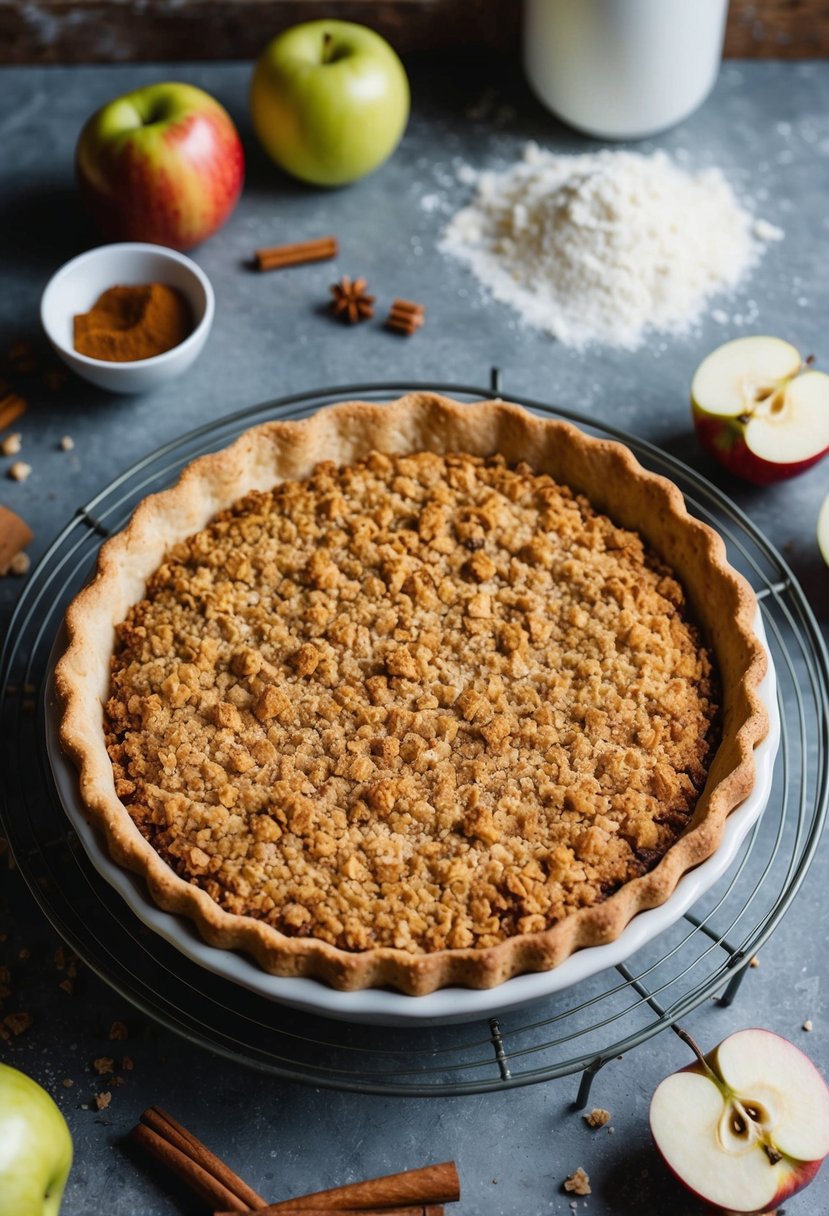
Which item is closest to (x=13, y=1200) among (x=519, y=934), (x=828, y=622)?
(x=519, y=934)

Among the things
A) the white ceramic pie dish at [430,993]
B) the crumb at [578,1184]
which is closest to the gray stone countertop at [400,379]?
the crumb at [578,1184]

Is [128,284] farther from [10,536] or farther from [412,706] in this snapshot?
[412,706]

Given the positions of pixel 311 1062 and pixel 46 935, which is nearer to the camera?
pixel 311 1062

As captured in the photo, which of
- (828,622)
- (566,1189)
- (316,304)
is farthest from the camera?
(316,304)

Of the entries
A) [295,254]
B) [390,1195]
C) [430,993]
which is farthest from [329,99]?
[390,1195]

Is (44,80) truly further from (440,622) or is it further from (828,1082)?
(828,1082)

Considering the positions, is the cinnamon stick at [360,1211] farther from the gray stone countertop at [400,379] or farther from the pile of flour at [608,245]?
the pile of flour at [608,245]
